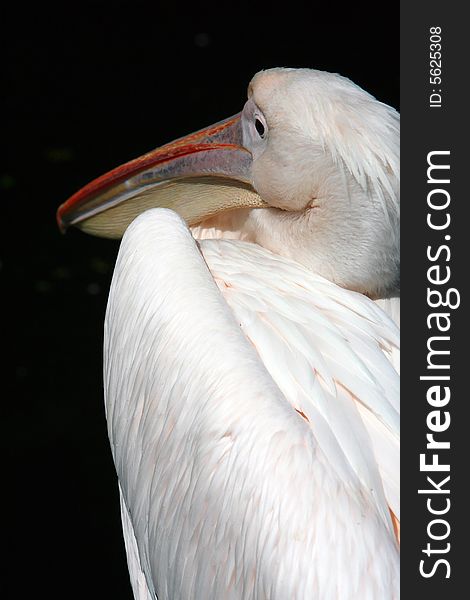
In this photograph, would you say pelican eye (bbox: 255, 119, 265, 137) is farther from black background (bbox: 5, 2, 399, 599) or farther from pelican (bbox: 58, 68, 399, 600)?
black background (bbox: 5, 2, 399, 599)

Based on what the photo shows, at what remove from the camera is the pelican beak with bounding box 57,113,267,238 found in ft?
7.81

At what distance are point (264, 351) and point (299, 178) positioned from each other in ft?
1.75

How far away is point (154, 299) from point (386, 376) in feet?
1.61

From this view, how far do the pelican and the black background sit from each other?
3.70ft

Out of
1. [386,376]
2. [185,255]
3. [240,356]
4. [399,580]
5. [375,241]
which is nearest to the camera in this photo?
[399,580]

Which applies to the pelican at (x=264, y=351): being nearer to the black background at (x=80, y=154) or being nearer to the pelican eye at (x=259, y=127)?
the pelican eye at (x=259, y=127)

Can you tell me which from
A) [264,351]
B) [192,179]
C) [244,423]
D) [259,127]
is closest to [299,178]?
[259,127]

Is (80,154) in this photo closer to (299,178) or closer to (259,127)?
(259,127)

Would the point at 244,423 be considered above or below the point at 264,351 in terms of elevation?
below

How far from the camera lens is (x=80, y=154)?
4.84 meters

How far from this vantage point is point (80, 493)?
3473 mm

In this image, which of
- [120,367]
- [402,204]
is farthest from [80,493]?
[402,204]

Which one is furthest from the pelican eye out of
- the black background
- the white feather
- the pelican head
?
the black background

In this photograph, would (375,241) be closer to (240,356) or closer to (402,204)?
(402,204)
